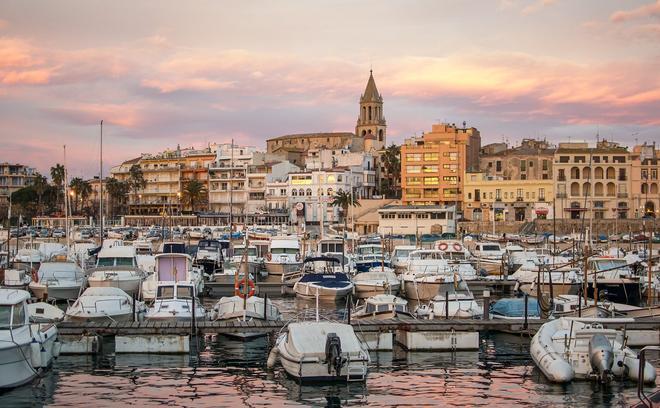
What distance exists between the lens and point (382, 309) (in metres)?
33.5

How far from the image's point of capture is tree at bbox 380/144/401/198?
452 ft

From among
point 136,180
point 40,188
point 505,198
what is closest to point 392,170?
point 505,198

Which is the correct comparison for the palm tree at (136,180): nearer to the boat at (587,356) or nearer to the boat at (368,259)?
the boat at (368,259)

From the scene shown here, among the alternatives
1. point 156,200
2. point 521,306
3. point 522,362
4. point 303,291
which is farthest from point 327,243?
point 156,200

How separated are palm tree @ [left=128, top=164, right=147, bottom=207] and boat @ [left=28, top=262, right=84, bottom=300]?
10437 cm

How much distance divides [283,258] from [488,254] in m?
15.7

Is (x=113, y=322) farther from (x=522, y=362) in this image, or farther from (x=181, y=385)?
(x=522, y=362)

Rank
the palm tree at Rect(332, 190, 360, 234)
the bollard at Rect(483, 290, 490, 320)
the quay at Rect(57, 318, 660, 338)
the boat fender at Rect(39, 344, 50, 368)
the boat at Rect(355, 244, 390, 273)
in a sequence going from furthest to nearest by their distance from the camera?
the palm tree at Rect(332, 190, 360, 234), the boat at Rect(355, 244, 390, 273), the bollard at Rect(483, 290, 490, 320), the quay at Rect(57, 318, 660, 338), the boat fender at Rect(39, 344, 50, 368)

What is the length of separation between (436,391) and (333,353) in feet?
10.3

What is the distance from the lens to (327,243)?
63.4 meters

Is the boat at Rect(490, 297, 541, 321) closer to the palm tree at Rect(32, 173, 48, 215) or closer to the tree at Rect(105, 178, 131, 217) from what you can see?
the tree at Rect(105, 178, 131, 217)

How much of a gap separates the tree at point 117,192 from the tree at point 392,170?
44.7 meters

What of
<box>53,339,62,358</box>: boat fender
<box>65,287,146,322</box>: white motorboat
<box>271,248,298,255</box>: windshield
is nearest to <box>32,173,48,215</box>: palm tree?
<box>271,248,298,255</box>: windshield

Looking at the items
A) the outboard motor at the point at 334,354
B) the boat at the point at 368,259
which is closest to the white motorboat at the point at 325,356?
the outboard motor at the point at 334,354
